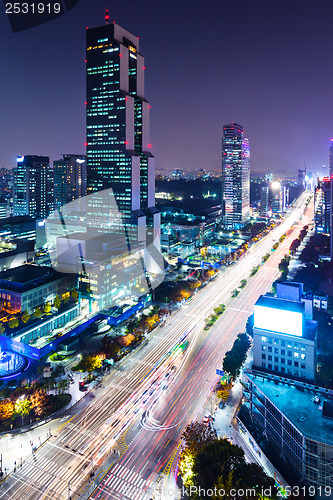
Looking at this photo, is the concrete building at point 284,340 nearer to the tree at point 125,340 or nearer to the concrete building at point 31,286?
the tree at point 125,340

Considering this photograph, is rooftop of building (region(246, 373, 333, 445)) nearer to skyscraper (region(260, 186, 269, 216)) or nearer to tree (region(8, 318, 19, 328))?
tree (region(8, 318, 19, 328))

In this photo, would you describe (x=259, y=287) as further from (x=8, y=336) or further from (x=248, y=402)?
(x=8, y=336)

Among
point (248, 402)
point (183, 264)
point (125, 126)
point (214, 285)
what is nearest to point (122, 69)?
point (125, 126)

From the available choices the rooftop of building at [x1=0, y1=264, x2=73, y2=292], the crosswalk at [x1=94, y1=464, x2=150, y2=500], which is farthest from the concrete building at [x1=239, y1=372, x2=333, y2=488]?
the rooftop of building at [x1=0, y1=264, x2=73, y2=292]

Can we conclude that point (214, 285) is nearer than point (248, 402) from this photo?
No

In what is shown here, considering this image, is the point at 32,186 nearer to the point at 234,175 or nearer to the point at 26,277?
the point at 26,277

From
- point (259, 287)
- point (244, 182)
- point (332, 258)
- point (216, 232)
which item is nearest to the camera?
point (259, 287)
